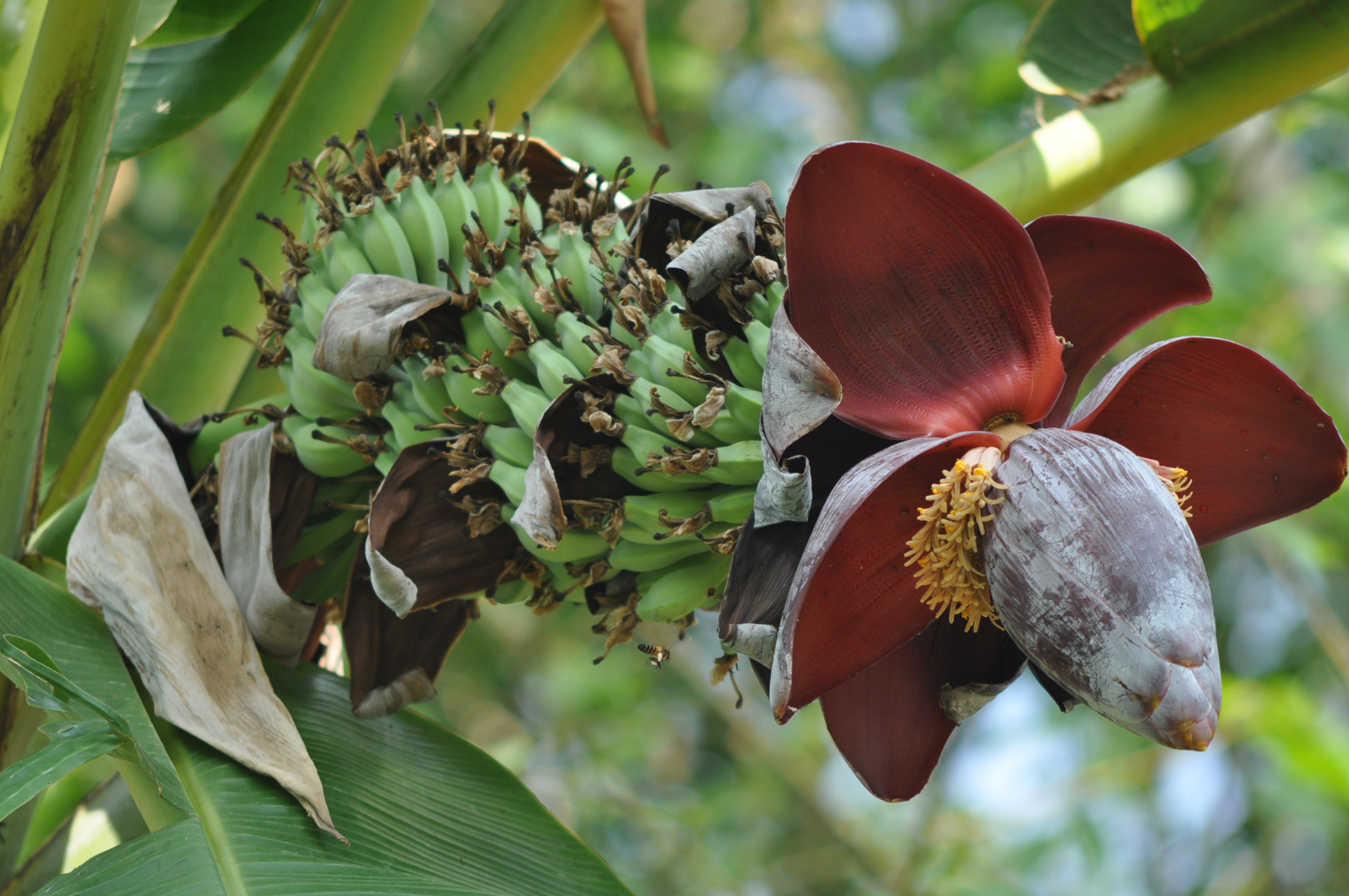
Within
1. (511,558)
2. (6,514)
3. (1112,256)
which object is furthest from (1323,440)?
(6,514)

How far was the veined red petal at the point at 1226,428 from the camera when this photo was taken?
0.66 meters

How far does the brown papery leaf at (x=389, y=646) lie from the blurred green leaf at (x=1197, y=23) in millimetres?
803

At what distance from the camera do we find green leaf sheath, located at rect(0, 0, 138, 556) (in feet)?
2.71

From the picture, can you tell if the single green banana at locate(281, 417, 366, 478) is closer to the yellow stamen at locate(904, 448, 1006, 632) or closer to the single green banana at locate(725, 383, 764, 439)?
the single green banana at locate(725, 383, 764, 439)

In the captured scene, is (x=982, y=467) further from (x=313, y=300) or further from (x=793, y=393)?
(x=313, y=300)

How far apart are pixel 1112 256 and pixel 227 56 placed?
2.94 ft

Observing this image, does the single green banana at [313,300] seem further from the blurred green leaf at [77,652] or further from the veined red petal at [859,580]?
the veined red petal at [859,580]

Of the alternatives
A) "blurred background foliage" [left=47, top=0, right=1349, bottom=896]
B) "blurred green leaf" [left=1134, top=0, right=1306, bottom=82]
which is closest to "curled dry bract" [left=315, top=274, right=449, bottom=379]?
"blurred green leaf" [left=1134, top=0, right=1306, bottom=82]

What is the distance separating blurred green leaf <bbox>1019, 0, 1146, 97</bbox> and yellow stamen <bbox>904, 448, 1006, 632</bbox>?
2.40 ft

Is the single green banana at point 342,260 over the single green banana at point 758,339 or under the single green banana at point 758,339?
over

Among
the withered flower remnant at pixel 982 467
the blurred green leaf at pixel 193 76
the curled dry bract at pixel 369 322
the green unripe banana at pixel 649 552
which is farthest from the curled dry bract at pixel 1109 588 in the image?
the blurred green leaf at pixel 193 76

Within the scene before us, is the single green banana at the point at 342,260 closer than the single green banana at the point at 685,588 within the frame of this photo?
No

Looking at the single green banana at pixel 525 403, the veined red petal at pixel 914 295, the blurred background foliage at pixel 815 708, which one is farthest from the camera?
the blurred background foliage at pixel 815 708

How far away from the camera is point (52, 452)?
188 cm
